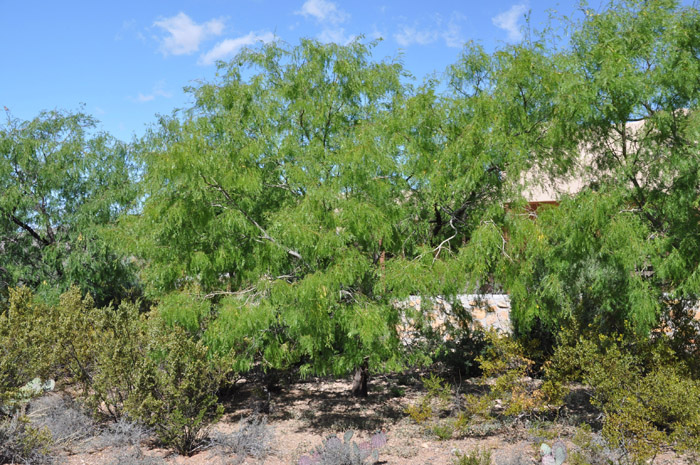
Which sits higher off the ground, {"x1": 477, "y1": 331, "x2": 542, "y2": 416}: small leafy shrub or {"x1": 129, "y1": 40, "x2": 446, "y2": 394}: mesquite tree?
{"x1": 129, "y1": 40, "x2": 446, "y2": 394}: mesquite tree

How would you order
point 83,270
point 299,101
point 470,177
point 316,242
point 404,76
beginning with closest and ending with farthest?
point 316,242 → point 470,177 → point 299,101 → point 404,76 → point 83,270

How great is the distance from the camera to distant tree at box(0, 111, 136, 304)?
1312 cm

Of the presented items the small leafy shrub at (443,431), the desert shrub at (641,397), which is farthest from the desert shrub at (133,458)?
the desert shrub at (641,397)

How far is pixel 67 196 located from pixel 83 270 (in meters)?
1.90

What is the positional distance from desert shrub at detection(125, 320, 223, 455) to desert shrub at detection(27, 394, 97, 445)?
87cm

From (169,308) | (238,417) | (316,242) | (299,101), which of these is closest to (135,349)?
(169,308)

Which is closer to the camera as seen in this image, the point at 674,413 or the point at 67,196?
the point at 674,413

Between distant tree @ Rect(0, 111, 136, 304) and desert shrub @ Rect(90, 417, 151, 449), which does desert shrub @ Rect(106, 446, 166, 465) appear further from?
distant tree @ Rect(0, 111, 136, 304)

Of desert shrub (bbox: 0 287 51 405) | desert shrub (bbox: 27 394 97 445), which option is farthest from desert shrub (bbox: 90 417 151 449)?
desert shrub (bbox: 0 287 51 405)

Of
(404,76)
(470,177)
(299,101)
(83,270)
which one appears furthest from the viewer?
(83,270)

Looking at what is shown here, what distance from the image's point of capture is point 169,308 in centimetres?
745

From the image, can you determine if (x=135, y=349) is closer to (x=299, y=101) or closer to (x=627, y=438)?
(x=299, y=101)

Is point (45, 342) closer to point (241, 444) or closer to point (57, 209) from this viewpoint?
point (241, 444)

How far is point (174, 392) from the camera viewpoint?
728cm
